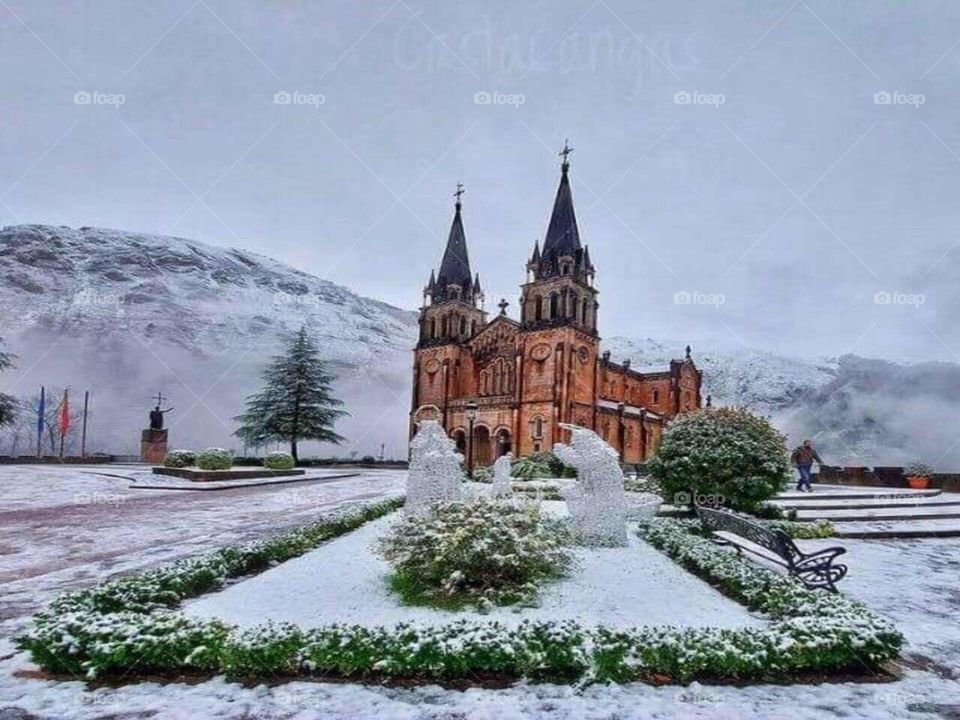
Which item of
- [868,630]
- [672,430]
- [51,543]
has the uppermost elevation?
[672,430]

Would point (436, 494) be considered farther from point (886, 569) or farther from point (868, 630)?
point (886, 569)

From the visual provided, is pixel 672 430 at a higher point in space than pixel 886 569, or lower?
higher

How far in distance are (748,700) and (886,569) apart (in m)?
7.21

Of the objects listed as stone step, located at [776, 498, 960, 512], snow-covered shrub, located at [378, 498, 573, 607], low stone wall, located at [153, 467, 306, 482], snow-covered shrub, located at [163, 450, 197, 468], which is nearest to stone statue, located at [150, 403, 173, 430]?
low stone wall, located at [153, 467, 306, 482]

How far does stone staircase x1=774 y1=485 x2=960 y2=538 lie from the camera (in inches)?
544

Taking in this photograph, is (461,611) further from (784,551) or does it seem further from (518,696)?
(784,551)

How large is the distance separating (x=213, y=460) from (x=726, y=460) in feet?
77.4

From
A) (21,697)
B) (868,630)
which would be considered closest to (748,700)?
(868,630)

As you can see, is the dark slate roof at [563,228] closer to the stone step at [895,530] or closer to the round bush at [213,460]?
the round bush at [213,460]

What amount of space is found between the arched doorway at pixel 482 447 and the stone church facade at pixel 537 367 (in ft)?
0.30

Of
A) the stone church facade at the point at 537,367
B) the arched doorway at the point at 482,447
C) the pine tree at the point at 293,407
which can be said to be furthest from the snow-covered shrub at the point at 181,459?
the arched doorway at the point at 482,447

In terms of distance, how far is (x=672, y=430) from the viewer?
52.4 ft

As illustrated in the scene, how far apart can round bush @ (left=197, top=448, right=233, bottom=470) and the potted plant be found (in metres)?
31.9

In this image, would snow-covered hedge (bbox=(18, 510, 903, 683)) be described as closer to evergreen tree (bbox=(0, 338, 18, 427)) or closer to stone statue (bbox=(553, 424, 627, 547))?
stone statue (bbox=(553, 424, 627, 547))
